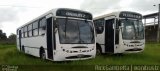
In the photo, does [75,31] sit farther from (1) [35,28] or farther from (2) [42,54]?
(1) [35,28]

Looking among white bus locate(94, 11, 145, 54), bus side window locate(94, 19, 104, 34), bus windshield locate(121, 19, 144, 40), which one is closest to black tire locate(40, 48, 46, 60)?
white bus locate(94, 11, 145, 54)

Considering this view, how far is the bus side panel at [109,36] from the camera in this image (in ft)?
54.7

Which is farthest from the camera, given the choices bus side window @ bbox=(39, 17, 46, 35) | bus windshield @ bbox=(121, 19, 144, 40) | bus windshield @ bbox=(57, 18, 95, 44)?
bus windshield @ bbox=(121, 19, 144, 40)

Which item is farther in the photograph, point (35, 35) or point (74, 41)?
point (35, 35)

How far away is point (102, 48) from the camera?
1770cm

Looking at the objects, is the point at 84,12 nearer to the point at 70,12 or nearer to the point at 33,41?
the point at 70,12

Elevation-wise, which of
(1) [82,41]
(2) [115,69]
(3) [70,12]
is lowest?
(2) [115,69]

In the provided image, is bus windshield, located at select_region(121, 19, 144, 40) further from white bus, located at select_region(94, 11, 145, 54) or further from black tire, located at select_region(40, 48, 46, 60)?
black tire, located at select_region(40, 48, 46, 60)

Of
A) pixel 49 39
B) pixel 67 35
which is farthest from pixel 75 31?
pixel 49 39

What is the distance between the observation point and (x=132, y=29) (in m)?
16.6

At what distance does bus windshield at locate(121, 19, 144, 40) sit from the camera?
16344 millimetres

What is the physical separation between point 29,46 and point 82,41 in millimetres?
6668

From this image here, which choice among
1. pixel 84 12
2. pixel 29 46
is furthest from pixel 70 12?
pixel 29 46

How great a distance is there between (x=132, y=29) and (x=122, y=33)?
83cm
